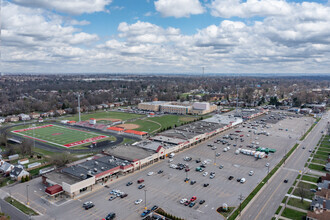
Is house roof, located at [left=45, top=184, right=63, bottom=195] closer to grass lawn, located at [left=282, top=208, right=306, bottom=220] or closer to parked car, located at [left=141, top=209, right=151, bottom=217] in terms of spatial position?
parked car, located at [left=141, top=209, right=151, bottom=217]

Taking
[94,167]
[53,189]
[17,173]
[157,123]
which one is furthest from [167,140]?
[17,173]

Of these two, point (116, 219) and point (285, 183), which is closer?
point (116, 219)

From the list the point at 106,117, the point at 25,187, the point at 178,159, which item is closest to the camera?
the point at 25,187

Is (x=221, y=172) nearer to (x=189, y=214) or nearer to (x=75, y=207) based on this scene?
(x=189, y=214)

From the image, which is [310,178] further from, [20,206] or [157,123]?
[157,123]

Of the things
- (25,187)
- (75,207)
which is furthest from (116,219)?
(25,187)

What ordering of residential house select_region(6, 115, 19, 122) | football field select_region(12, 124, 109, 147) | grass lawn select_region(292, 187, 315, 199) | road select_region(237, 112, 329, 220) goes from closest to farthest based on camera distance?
road select_region(237, 112, 329, 220) < grass lawn select_region(292, 187, 315, 199) < football field select_region(12, 124, 109, 147) < residential house select_region(6, 115, 19, 122)

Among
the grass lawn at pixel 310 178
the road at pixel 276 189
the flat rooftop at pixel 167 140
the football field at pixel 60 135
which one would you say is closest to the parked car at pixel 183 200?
the road at pixel 276 189

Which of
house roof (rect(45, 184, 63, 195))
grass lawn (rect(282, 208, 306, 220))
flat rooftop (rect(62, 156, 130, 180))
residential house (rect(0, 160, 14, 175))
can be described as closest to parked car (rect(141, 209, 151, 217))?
flat rooftop (rect(62, 156, 130, 180))
